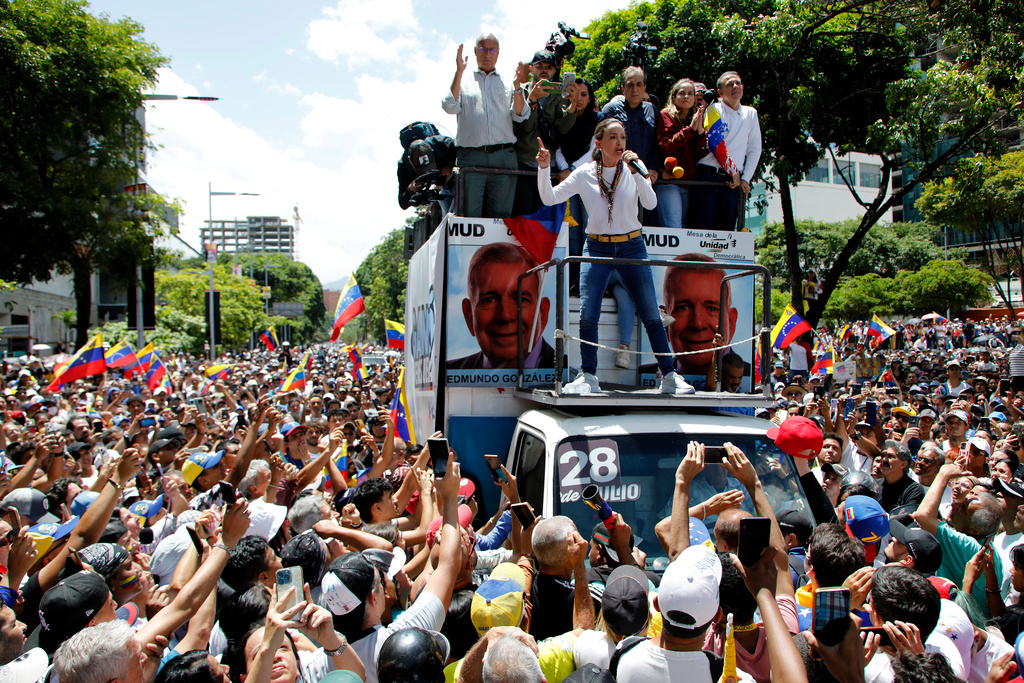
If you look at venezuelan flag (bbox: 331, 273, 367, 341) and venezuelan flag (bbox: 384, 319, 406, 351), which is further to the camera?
venezuelan flag (bbox: 384, 319, 406, 351)

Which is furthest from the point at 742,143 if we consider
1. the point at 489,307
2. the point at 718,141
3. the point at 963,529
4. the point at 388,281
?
the point at 388,281

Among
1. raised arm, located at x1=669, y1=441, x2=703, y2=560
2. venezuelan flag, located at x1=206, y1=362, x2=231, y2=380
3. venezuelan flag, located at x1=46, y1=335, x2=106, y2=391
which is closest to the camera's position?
raised arm, located at x1=669, y1=441, x2=703, y2=560

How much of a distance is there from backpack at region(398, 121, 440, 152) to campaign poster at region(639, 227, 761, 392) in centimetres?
295

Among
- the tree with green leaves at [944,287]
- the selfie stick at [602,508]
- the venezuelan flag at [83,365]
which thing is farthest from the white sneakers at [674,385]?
the tree with green leaves at [944,287]

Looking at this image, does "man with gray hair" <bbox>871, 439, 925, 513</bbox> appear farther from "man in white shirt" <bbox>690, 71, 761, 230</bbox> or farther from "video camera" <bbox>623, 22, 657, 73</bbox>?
"video camera" <bbox>623, 22, 657, 73</bbox>

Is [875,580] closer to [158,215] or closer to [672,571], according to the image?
[672,571]

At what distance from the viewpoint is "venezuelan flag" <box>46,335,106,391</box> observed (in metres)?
13.2

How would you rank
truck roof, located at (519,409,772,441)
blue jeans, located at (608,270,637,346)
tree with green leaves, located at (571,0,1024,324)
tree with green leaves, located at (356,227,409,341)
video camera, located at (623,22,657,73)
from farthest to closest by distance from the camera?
1. tree with green leaves, located at (356,227,409,341)
2. tree with green leaves, located at (571,0,1024,324)
3. video camera, located at (623,22,657,73)
4. blue jeans, located at (608,270,637,346)
5. truck roof, located at (519,409,772,441)

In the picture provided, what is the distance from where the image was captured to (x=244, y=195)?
38.2 m

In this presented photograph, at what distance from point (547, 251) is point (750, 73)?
42.4ft

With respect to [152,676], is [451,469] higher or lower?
higher

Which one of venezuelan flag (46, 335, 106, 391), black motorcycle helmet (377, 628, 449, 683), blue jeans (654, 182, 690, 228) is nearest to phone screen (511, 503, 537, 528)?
black motorcycle helmet (377, 628, 449, 683)

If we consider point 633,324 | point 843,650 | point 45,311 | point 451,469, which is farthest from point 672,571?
point 45,311

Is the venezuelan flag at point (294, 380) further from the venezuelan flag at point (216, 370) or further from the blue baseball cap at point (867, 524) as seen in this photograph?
the blue baseball cap at point (867, 524)
